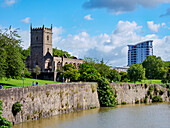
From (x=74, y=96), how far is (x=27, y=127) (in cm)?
1303

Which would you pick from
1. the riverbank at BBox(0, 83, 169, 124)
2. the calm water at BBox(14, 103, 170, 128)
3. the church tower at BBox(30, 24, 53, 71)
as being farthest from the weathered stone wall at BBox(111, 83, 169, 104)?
the church tower at BBox(30, 24, 53, 71)

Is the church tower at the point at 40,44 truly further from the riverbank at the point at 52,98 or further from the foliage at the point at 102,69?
the riverbank at the point at 52,98

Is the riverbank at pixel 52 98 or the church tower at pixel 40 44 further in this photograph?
the church tower at pixel 40 44

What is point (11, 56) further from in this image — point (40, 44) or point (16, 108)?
point (40, 44)

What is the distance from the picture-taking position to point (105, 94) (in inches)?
1826

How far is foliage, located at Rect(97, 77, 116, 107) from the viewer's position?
1807 inches

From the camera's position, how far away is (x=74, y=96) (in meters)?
40.3

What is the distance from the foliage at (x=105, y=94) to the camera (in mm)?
45906

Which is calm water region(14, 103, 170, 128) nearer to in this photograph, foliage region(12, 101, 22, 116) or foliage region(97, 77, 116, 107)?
foliage region(12, 101, 22, 116)

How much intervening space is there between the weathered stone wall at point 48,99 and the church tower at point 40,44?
40.7 m

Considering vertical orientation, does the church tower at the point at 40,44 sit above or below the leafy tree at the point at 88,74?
above

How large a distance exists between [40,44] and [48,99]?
168ft

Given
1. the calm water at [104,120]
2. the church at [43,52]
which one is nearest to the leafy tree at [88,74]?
the church at [43,52]

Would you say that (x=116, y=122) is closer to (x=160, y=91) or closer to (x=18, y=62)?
(x=18, y=62)
